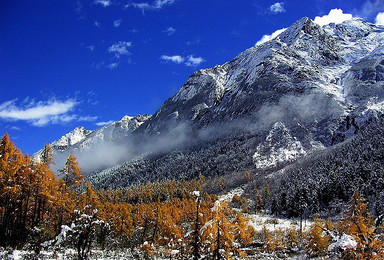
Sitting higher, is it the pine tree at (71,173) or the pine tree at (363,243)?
the pine tree at (71,173)

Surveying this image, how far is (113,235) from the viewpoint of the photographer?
64375 millimetres

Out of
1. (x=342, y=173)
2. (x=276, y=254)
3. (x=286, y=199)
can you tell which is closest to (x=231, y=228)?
(x=276, y=254)

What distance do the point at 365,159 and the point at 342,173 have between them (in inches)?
663

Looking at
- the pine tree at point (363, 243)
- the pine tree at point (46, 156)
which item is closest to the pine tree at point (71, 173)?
the pine tree at point (46, 156)

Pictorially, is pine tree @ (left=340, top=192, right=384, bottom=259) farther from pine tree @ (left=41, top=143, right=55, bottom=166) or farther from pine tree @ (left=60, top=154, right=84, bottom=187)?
pine tree @ (left=41, top=143, right=55, bottom=166)

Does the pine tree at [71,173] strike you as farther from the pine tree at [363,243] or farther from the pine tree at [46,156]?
the pine tree at [363,243]

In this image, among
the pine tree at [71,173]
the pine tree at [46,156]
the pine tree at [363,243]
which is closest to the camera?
the pine tree at [363,243]

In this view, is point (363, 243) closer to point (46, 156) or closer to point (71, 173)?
point (71, 173)

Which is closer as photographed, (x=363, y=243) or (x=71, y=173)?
(x=363, y=243)

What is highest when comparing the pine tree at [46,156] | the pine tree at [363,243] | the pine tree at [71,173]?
the pine tree at [46,156]

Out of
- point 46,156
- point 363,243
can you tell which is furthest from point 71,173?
point 363,243

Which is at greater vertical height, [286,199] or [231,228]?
[286,199]

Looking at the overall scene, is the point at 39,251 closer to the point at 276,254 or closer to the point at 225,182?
the point at 276,254

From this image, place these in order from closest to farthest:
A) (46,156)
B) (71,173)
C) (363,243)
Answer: (363,243)
(71,173)
(46,156)
